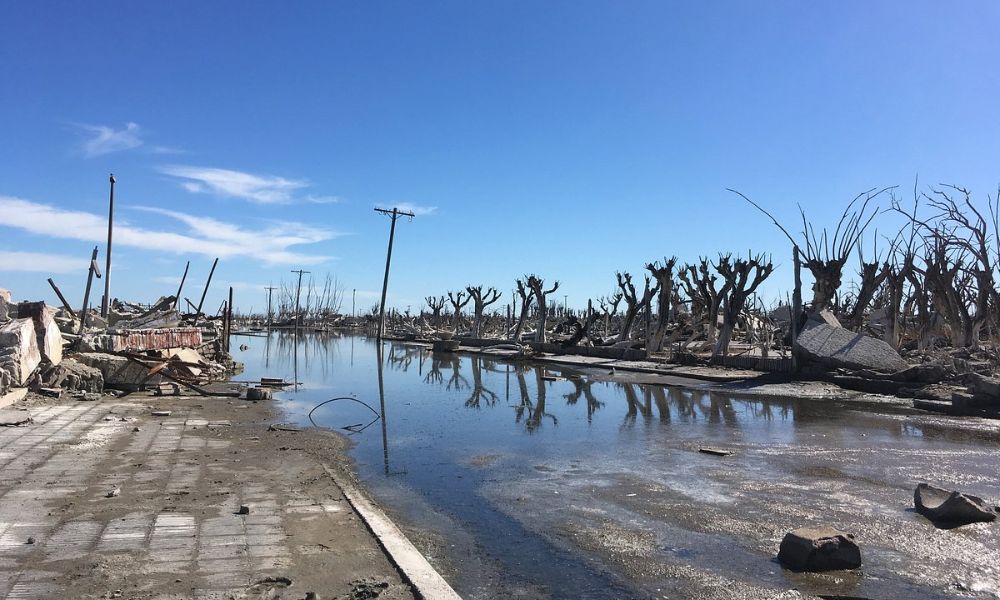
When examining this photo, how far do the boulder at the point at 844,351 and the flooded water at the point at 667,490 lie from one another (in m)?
3.32

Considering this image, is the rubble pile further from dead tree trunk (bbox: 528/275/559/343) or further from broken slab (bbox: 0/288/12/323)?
dead tree trunk (bbox: 528/275/559/343)

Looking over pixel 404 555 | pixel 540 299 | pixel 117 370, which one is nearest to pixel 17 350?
pixel 117 370

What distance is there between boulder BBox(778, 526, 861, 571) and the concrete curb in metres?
2.58

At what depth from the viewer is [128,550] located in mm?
4480

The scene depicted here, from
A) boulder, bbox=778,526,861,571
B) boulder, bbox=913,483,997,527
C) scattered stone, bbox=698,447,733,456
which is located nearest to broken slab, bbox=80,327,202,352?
scattered stone, bbox=698,447,733,456

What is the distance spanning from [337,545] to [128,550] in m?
1.38

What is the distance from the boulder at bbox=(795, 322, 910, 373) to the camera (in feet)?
58.4

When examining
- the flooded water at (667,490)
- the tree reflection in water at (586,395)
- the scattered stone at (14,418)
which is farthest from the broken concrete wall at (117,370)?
the tree reflection in water at (586,395)

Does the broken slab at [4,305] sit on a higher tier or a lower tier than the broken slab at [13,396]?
higher

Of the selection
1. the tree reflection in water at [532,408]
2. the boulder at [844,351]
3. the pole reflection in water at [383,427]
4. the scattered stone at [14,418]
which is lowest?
the pole reflection in water at [383,427]

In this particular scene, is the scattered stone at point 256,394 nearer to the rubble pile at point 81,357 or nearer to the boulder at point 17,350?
the rubble pile at point 81,357

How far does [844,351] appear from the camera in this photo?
59.9ft

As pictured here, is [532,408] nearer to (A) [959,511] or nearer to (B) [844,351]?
(B) [844,351]

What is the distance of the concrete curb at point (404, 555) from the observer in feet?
13.4
